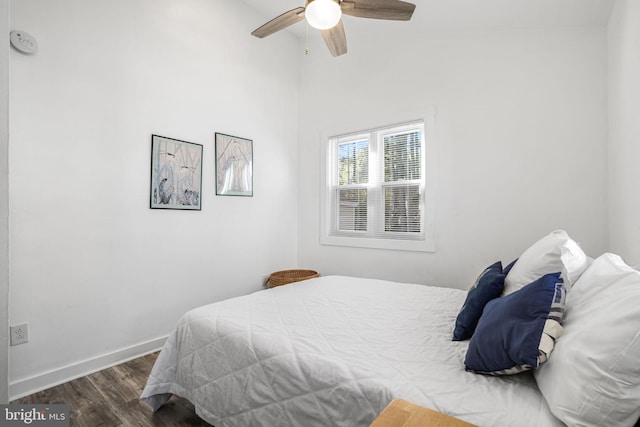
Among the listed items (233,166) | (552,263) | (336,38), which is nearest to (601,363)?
(552,263)

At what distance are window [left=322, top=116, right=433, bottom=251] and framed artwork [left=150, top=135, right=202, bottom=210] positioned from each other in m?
1.46

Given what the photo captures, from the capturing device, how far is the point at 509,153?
2.52 metres

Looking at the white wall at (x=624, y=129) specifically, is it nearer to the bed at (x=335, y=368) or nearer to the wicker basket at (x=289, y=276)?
the bed at (x=335, y=368)

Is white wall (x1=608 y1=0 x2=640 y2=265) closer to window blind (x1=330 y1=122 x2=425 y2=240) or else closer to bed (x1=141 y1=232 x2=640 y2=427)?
bed (x1=141 y1=232 x2=640 y2=427)

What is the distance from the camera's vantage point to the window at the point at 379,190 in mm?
3078

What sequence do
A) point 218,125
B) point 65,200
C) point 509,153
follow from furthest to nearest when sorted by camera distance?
point 218,125, point 509,153, point 65,200

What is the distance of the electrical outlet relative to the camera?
1921 mm

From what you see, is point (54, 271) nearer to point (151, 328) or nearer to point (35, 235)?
point (35, 235)

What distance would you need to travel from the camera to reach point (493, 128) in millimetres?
2594

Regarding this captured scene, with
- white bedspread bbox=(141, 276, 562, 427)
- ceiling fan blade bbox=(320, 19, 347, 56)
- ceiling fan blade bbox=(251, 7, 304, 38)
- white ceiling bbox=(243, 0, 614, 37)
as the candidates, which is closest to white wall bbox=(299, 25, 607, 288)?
white ceiling bbox=(243, 0, 614, 37)

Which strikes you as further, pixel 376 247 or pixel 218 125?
pixel 376 247

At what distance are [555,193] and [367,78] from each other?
6.73 ft

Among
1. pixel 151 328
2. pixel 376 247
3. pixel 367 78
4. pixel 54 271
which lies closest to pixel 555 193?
pixel 376 247

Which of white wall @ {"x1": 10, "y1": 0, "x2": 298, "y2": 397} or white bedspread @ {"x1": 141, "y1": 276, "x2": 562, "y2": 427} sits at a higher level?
white wall @ {"x1": 10, "y1": 0, "x2": 298, "y2": 397}
